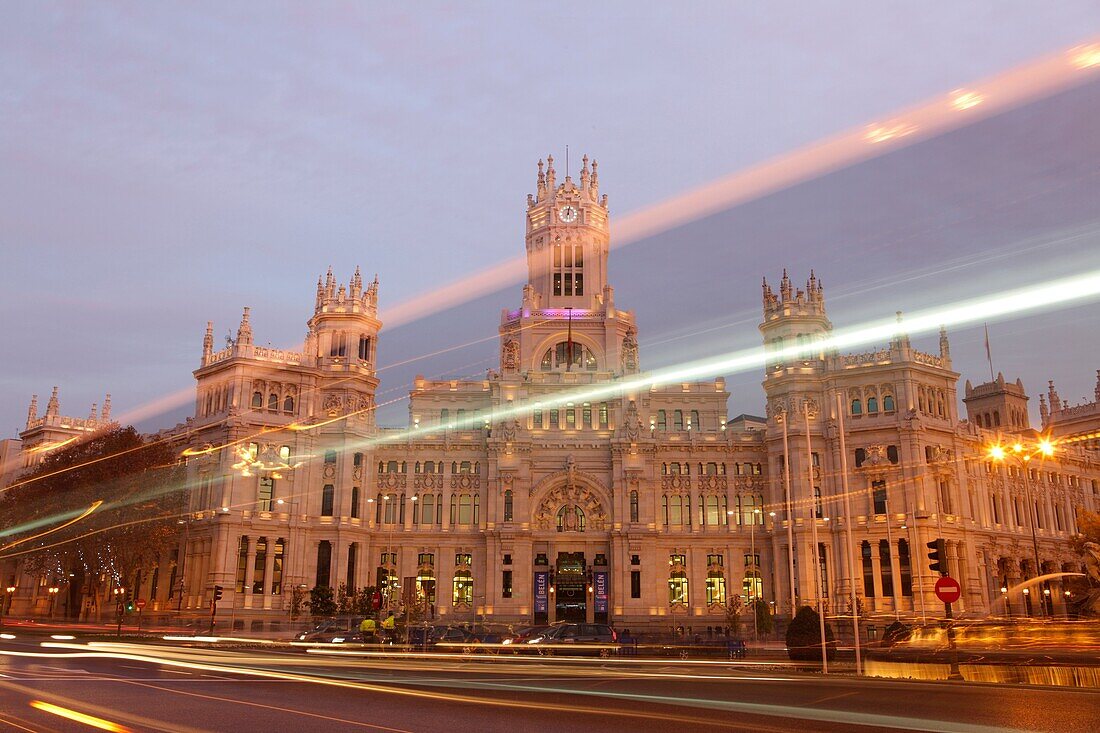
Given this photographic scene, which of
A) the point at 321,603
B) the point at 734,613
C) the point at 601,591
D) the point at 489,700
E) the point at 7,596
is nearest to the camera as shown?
the point at 489,700

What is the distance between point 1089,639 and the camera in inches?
1280

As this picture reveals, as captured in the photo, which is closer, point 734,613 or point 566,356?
point 734,613

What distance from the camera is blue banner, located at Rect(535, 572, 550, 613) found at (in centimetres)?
8662

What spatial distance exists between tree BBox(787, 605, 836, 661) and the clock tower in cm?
6473

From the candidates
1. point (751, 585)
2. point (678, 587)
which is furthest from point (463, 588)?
point (751, 585)

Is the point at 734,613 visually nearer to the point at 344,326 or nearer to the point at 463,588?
the point at 463,588

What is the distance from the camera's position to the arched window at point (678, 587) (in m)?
86.7

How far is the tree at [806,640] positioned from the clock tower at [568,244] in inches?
2548

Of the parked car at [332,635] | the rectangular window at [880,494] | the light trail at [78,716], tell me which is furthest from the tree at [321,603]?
the light trail at [78,716]

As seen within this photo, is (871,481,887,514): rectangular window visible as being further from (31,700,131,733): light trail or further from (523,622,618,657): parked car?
(31,700,131,733): light trail

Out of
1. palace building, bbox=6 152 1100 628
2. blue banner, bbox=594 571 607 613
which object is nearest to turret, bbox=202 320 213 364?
palace building, bbox=6 152 1100 628

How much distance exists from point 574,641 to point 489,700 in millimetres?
23859

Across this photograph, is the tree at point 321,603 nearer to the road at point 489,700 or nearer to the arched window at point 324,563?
the arched window at point 324,563

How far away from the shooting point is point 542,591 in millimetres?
87000
